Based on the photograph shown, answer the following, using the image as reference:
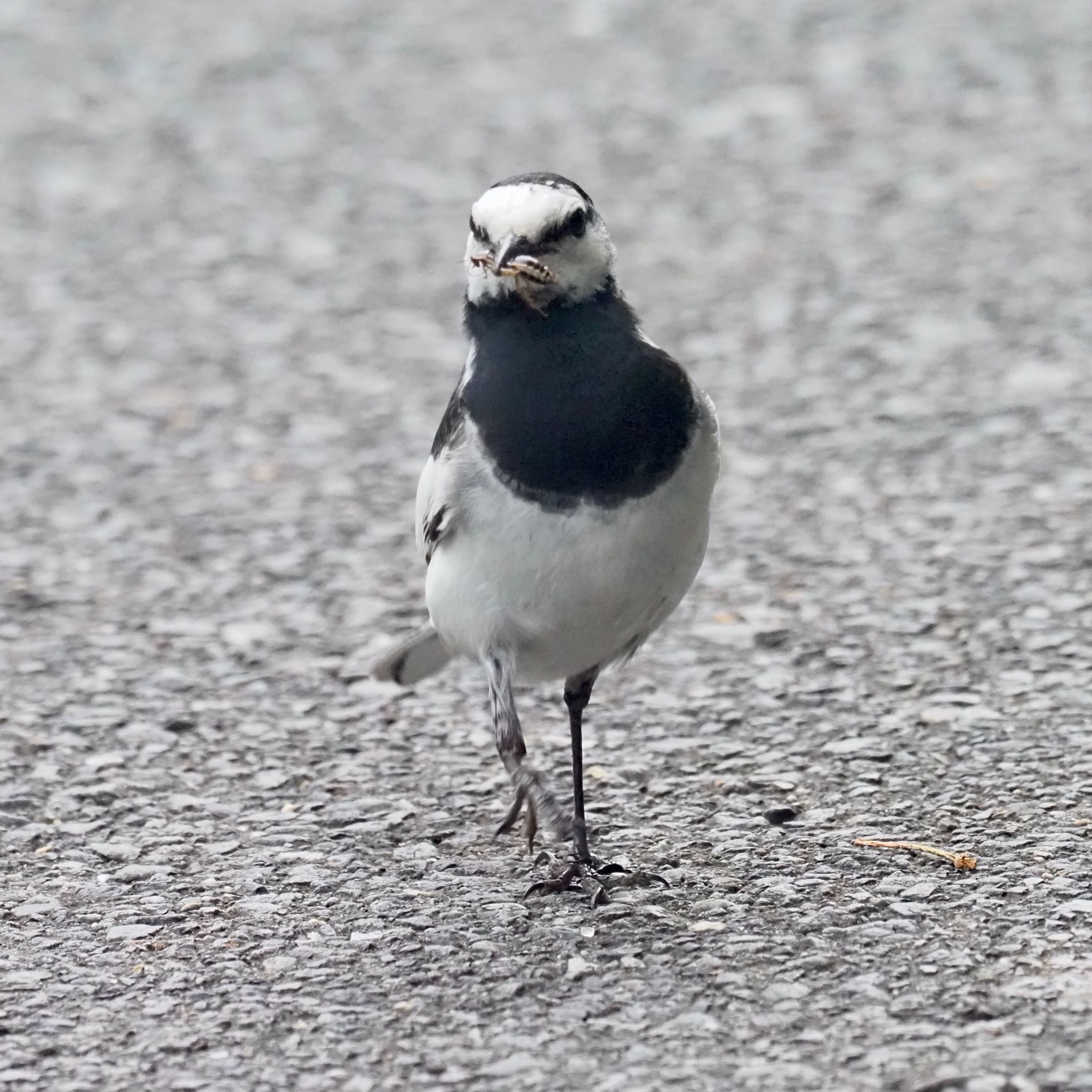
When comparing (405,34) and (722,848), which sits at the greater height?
(405,34)

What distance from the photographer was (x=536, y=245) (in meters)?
4.30

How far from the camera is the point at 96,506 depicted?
24.3ft

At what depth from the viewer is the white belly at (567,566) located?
14.0ft

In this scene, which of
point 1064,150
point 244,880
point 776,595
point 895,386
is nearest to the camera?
point 244,880

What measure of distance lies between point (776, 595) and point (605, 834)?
174cm

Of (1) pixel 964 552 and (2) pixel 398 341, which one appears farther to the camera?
(2) pixel 398 341

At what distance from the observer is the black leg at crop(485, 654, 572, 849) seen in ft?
14.2

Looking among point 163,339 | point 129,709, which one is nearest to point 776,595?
point 129,709

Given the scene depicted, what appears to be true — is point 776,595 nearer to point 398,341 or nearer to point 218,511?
point 218,511

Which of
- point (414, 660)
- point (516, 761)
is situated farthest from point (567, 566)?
point (414, 660)

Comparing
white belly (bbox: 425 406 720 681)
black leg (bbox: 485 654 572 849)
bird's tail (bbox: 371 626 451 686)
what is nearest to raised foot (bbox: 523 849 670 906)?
black leg (bbox: 485 654 572 849)

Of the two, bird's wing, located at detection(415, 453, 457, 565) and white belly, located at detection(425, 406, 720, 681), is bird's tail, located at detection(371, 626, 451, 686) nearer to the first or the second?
bird's wing, located at detection(415, 453, 457, 565)

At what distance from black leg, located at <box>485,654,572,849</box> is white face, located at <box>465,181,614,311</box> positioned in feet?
2.95

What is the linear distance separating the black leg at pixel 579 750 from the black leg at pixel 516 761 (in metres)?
0.13
